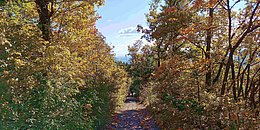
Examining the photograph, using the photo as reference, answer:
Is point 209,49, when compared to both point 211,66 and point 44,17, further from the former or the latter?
point 44,17

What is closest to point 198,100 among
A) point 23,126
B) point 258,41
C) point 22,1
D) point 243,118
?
point 243,118

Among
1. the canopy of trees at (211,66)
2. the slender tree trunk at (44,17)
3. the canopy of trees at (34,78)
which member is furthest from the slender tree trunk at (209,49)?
the slender tree trunk at (44,17)

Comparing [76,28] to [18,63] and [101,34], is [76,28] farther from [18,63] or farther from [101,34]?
[101,34]

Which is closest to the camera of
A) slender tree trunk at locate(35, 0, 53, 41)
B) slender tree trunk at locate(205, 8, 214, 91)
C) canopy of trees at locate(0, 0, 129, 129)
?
canopy of trees at locate(0, 0, 129, 129)

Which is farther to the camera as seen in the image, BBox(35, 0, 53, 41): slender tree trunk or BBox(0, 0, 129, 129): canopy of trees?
BBox(35, 0, 53, 41): slender tree trunk

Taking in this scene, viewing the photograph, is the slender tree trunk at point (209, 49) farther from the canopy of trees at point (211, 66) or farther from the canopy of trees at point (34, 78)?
the canopy of trees at point (34, 78)

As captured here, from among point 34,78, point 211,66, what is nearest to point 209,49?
point 211,66

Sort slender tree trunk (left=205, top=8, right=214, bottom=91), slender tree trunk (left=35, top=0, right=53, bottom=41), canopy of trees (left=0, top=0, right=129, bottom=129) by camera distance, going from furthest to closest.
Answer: slender tree trunk (left=205, top=8, right=214, bottom=91)
slender tree trunk (left=35, top=0, right=53, bottom=41)
canopy of trees (left=0, top=0, right=129, bottom=129)

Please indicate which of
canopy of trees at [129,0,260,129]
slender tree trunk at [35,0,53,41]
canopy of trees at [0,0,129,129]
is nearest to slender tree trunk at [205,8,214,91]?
canopy of trees at [129,0,260,129]

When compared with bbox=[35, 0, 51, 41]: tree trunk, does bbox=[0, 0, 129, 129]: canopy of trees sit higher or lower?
lower

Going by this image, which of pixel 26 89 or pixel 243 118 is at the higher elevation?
pixel 26 89

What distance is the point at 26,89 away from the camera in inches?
162

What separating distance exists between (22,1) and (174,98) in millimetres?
6047

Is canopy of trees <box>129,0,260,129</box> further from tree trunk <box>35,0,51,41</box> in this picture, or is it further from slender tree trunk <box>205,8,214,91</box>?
tree trunk <box>35,0,51,41</box>
